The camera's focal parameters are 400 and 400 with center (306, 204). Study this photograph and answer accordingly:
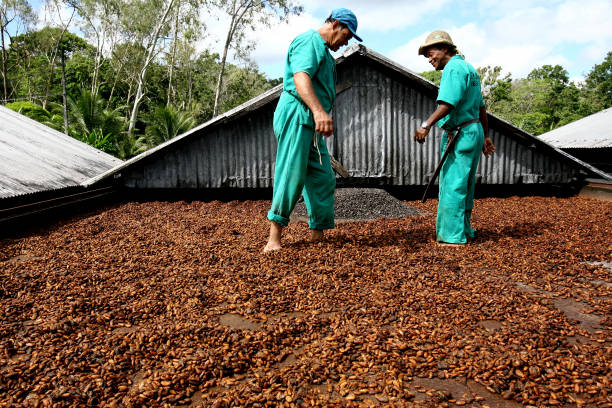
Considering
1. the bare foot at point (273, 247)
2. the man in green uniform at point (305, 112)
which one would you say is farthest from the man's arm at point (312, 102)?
the bare foot at point (273, 247)

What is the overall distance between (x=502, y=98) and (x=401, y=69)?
2758 centimetres

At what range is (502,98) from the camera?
30.9m

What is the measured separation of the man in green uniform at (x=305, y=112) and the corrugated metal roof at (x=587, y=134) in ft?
25.7

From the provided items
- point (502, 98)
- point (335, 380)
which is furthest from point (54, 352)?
point (502, 98)

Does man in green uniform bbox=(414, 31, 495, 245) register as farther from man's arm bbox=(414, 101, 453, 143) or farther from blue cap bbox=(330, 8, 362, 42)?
blue cap bbox=(330, 8, 362, 42)

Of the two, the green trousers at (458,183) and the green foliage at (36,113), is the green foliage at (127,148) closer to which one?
the green foliage at (36,113)

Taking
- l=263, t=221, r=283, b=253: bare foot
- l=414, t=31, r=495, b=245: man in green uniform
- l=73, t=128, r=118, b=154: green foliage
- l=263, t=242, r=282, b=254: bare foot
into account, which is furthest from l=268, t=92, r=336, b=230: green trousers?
l=73, t=128, r=118, b=154: green foliage

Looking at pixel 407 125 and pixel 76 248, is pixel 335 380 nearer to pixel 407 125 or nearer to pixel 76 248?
pixel 76 248

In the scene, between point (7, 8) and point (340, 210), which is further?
point (7, 8)

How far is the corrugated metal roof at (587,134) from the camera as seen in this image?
30.5ft

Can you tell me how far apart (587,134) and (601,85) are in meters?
26.8

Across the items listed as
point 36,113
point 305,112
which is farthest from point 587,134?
point 36,113

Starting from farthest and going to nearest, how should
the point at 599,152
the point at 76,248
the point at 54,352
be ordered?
1. the point at 599,152
2. the point at 76,248
3. the point at 54,352

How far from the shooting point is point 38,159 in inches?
257
